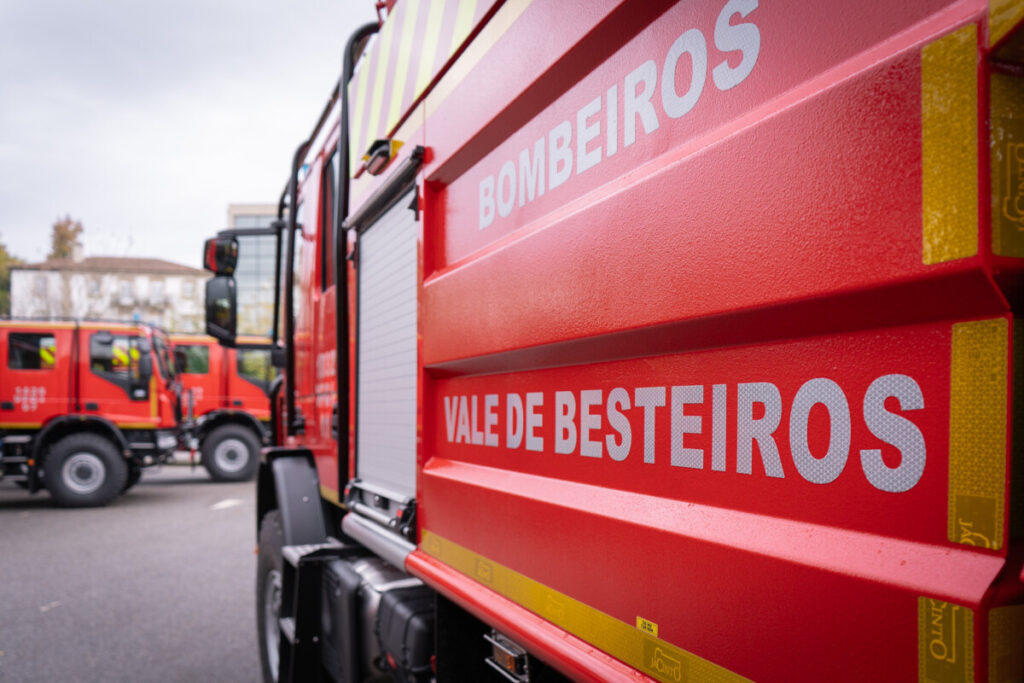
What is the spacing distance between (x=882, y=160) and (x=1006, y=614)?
446mm

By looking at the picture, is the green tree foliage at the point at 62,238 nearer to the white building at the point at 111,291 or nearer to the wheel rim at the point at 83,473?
the white building at the point at 111,291

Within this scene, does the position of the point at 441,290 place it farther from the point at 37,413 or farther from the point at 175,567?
the point at 37,413

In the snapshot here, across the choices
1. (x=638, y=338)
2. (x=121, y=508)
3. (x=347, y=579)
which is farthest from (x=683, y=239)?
(x=121, y=508)

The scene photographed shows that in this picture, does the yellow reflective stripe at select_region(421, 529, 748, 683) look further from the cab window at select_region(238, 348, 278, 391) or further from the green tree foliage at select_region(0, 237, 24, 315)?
the green tree foliage at select_region(0, 237, 24, 315)

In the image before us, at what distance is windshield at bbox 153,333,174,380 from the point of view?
34.1 feet

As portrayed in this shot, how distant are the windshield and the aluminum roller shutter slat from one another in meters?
8.94

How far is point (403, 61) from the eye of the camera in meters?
2.06

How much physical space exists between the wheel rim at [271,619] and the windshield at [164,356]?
26.3ft

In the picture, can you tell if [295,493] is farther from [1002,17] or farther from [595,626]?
[1002,17]

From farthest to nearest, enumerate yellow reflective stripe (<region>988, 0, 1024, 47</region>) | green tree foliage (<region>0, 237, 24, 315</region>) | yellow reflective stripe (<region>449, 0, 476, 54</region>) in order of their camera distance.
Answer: green tree foliage (<region>0, 237, 24, 315</region>), yellow reflective stripe (<region>449, 0, 476, 54</region>), yellow reflective stripe (<region>988, 0, 1024, 47</region>)

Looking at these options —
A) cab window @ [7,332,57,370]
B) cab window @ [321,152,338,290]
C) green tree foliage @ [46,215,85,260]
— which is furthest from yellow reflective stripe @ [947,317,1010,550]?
green tree foliage @ [46,215,85,260]

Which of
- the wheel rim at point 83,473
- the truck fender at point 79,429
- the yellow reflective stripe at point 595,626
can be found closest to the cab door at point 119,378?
the truck fender at point 79,429

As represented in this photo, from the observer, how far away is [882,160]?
0.74 meters

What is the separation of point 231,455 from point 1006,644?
12492 millimetres
